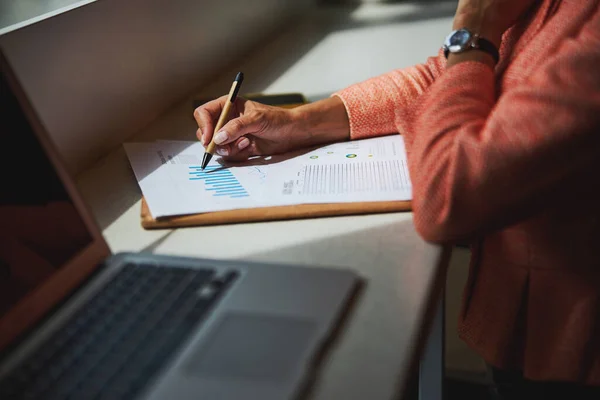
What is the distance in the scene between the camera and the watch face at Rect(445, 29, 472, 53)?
2.74 ft

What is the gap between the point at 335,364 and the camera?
0.53 m

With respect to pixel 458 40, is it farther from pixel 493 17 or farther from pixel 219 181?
pixel 219 181

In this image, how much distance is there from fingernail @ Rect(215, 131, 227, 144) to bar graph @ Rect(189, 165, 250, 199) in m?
0.04

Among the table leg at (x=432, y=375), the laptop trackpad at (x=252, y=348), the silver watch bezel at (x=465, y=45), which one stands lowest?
the table leg at (x=432, y=375)

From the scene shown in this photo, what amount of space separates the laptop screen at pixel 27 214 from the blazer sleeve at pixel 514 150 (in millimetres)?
421

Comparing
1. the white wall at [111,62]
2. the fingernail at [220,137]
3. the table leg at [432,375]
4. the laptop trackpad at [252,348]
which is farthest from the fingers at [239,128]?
the table leg at [432,375]

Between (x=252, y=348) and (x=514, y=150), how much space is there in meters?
0.36

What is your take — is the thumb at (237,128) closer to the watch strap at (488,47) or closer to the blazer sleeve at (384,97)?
the blazer sleeve at (384,97)

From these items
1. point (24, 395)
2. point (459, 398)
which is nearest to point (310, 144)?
point (24, 395)

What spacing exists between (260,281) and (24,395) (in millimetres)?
246

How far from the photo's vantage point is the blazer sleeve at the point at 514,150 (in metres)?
0.66

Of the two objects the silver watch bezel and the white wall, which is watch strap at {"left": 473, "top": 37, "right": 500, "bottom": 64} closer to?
the silver watch bezel

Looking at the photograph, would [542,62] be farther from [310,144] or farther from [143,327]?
[143,327]

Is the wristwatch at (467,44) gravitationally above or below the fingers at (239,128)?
above
